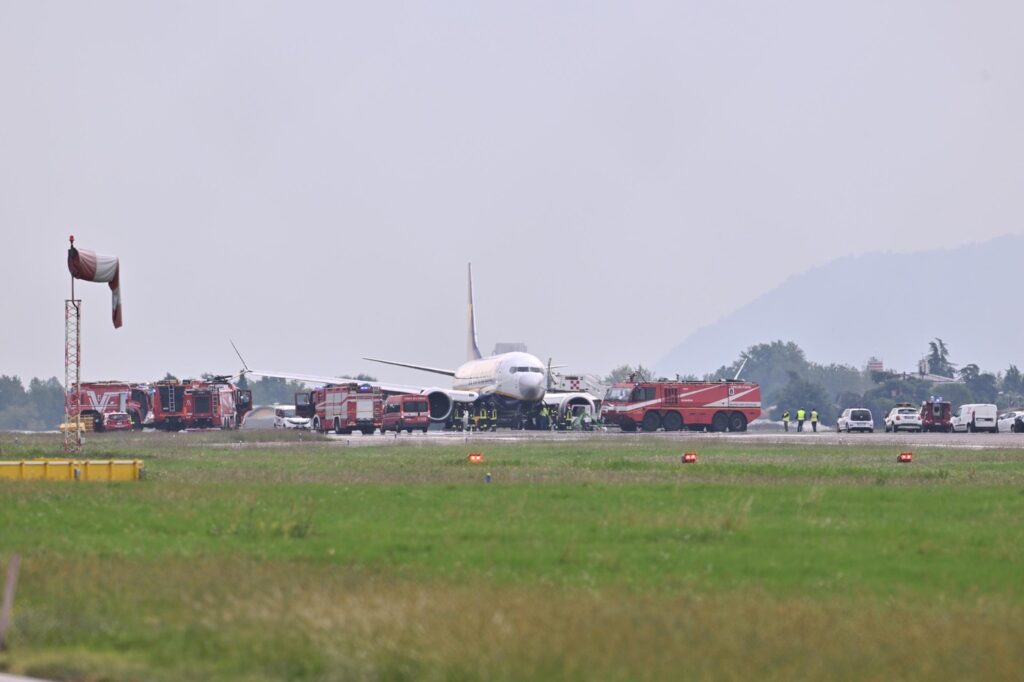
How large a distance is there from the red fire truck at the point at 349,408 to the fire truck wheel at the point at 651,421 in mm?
15785

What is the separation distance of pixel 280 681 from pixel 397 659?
2.91 ft

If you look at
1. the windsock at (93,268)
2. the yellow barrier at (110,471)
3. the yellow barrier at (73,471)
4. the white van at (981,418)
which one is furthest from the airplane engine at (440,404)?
the yellow barrier at (110,471)

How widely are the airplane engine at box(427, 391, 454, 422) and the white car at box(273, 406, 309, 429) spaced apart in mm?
16224

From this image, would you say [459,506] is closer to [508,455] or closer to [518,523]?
[518,523]

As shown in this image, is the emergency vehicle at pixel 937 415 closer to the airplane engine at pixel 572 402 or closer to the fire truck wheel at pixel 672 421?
the fire truck wheel at pixel 672 421

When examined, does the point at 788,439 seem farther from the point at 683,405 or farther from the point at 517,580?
the point at 517,580

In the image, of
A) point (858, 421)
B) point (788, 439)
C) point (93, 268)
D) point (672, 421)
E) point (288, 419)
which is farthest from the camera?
point (288, 419)

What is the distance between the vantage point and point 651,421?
101250 mm

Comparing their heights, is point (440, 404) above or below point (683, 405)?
above

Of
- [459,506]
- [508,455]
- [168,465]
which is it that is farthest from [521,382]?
[459,506]

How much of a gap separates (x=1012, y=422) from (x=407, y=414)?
3510cm

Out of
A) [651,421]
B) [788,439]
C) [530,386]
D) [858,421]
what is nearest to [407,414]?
[530,386]

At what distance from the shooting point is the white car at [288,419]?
418ft

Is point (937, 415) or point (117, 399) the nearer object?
point (937, 415)
